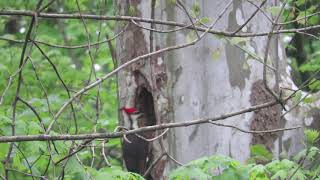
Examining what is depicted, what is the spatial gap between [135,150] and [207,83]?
0.74 meters

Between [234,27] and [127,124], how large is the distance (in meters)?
0.98

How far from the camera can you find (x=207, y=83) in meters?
4.29

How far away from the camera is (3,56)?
304 inches

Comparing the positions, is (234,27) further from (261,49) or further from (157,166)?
(157,166)

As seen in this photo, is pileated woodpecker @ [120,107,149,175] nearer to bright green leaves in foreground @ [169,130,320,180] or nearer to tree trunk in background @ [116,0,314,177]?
tree trunk in background @ [116,0,314,177]

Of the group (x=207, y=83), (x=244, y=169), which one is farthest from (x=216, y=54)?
(x=244, y=169)

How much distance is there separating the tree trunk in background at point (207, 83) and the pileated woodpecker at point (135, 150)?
8.0 inches

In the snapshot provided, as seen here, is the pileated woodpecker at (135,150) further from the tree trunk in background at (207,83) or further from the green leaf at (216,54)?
the green leaf at (216,54)

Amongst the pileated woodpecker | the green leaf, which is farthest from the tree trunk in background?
the pileated woodpecker

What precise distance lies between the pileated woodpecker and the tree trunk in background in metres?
0.20

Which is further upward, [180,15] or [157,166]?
[180,15]

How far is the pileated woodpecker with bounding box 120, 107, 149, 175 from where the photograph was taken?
4.50 metres

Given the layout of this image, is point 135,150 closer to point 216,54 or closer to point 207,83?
point 207,83

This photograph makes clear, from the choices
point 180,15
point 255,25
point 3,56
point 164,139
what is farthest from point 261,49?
point 3,56
